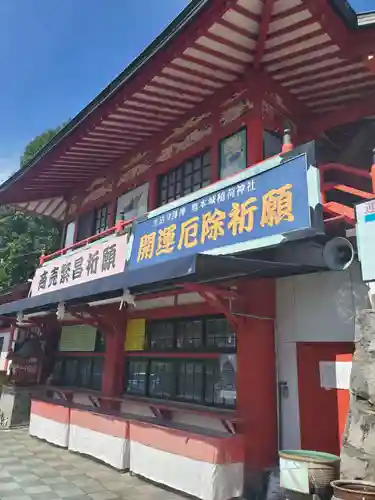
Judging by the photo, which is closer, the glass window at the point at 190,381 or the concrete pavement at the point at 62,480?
the concrete pavement at the point at 62,480

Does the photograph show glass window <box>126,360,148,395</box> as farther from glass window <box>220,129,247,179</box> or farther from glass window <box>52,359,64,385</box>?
glass window <box>220,129,247,179</box>

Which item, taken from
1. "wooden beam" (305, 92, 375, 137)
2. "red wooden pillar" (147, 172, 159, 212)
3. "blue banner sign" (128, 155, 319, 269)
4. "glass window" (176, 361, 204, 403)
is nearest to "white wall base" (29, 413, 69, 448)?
"glass window" (176, 361, 204, 403)

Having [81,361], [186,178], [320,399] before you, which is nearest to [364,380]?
[320,399]

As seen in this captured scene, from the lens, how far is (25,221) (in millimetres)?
24891

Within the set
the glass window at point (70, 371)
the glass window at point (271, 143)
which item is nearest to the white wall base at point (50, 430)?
the glass window at point (70, 371)

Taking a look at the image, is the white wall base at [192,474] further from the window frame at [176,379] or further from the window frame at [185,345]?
the window frame at [185,345]

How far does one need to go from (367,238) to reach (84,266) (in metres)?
5.91

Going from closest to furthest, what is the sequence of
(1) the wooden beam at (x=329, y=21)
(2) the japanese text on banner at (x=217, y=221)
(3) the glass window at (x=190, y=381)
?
(2) the japanese text on banner at (x=217, y=221) → (1) the wooden beam at (x=329, y=21) → (3) the glass window at (x=190, y=381)

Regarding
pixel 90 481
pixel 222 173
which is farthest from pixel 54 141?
pixel 90 481

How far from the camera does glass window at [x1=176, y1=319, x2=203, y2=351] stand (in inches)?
299

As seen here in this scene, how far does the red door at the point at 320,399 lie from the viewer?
5.69 meters

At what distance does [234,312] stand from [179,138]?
416 cm

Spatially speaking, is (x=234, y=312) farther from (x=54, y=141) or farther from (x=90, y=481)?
(x=54, y=141)

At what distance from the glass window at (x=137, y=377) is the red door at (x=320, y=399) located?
368 cm
